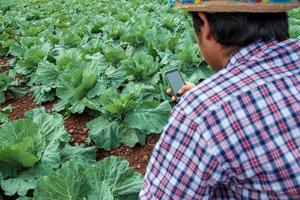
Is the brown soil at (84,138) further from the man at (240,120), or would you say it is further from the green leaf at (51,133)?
the man at (240,120)

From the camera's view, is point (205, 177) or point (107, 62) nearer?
point (205, 177)

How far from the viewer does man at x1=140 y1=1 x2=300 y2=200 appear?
1.27m

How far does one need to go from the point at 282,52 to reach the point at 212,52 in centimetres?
24

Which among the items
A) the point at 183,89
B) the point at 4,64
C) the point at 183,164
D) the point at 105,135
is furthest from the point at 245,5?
the point at 4,64

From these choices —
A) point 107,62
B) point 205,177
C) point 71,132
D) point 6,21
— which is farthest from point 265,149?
point 6,21

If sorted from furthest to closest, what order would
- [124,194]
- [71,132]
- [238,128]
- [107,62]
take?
1. [107,62]
2. [71,132]
3. [124,194]
4. [238,128]

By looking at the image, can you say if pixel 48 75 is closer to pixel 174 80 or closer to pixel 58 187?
pixel 174 80

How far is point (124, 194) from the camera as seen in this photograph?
8.98 ft

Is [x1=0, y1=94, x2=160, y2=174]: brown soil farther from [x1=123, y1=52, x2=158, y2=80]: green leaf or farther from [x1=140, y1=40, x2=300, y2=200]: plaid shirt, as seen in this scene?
[x1=140, y1=40, x2=300, y2=200]: plaid shirt

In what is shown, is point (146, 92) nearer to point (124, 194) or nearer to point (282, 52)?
point (124, 194)

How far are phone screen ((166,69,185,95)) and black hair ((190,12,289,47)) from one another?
144 cm

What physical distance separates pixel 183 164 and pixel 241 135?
0.65ft

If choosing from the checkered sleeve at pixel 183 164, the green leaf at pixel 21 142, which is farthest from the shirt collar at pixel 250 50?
the green leaf at pixel 21 142

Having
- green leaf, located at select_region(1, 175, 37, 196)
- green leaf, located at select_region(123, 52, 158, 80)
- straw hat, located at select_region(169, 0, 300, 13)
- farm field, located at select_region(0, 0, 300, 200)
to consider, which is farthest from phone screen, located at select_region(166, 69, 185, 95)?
green leaf, located at select_region(123, 52, 158, 80)
